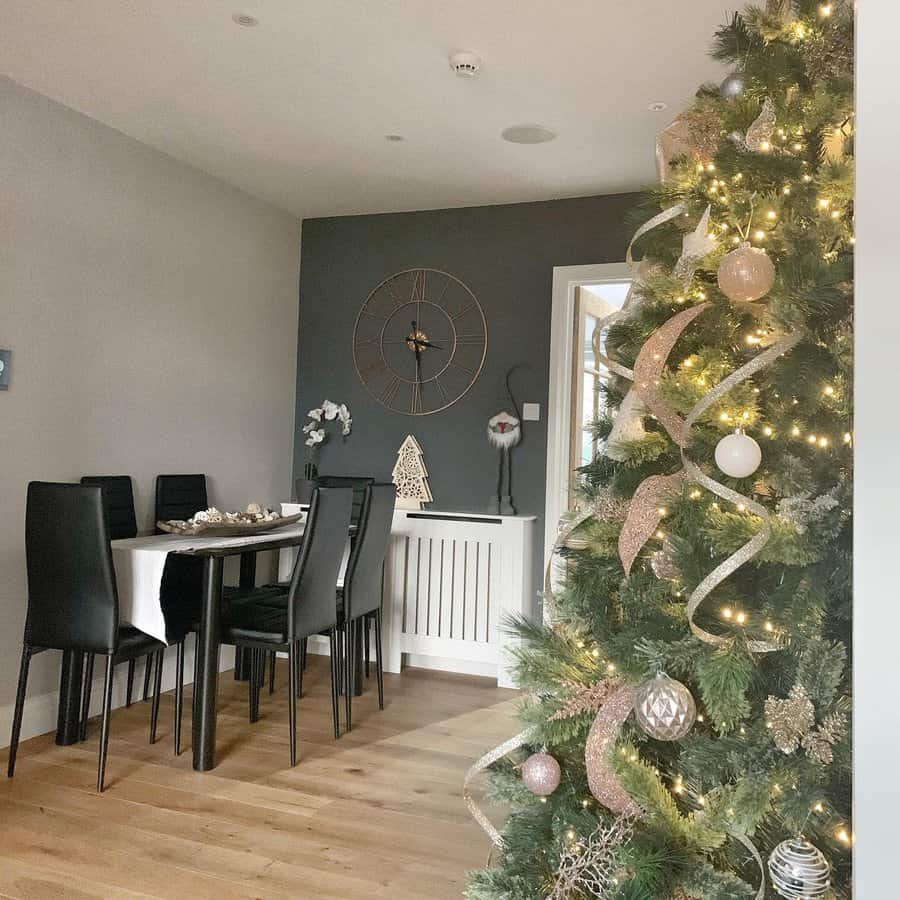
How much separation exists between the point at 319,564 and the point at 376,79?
6.19 feet

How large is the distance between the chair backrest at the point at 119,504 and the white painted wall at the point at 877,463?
129 inches

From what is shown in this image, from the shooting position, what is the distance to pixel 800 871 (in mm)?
860

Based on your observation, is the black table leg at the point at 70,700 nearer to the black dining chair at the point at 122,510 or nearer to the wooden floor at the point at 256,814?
the wooden floor at the point at 256,814

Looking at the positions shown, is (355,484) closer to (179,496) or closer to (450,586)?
(450,586)

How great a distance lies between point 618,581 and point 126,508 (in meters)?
2.96

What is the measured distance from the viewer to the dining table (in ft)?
9.30

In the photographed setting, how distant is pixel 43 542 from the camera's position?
2750 millimetres

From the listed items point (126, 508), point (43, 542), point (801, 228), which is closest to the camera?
point (801, 228)

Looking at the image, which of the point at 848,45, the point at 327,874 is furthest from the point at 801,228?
the point at 327,874

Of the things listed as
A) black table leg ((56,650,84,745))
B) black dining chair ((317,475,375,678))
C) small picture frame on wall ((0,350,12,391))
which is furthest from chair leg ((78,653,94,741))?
black dining chair ((317,475,375,678))

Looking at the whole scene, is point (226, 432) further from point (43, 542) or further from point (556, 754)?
point (556, 754)

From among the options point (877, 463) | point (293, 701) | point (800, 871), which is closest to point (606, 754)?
point (800, 871)

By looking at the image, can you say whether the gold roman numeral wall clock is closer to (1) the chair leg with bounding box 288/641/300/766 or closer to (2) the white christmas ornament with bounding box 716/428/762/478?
(1) the chair leg with bounding box 288/641/300/766

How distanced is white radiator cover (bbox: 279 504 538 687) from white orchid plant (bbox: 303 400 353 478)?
74 centimetres
